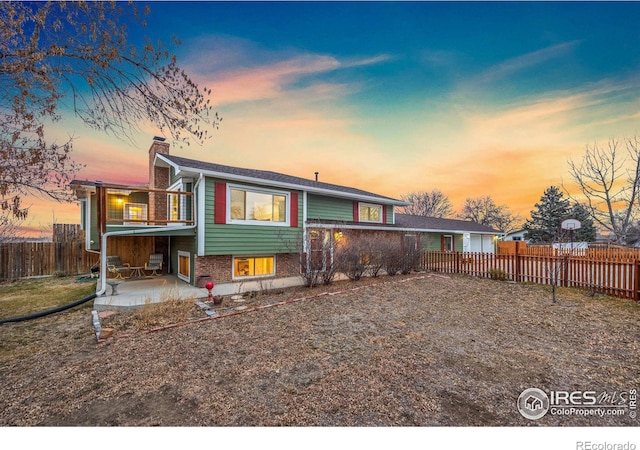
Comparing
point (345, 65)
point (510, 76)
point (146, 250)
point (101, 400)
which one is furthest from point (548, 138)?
point (146, 250)

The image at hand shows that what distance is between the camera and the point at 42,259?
11.7m

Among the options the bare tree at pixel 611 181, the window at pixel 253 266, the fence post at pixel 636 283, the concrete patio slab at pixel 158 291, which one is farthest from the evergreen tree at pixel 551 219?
the concrete patio slab at pixel 158 291

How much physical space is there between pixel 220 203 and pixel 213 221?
70 centimetres

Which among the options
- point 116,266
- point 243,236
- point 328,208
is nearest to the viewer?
point 243,236

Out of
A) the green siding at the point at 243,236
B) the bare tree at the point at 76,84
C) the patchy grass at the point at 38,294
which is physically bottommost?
the patchy grass at the point at 38,294

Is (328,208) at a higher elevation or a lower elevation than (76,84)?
lower

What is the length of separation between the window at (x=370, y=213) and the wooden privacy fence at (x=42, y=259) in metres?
13.9

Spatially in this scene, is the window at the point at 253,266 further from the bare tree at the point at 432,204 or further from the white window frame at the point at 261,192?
the bare tree at the point at 432,204

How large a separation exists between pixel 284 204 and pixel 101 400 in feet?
A: 28.7

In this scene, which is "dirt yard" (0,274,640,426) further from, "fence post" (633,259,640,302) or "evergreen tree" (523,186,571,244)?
"evergreen tree" (523,186,571,244)

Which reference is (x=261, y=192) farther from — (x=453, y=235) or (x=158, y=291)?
(x=453, y=235)

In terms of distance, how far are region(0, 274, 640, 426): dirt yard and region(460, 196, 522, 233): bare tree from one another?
1612 inches

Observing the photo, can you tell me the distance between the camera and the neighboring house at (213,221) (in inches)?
350

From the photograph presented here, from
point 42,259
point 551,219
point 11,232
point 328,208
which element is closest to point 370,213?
point 328,208
